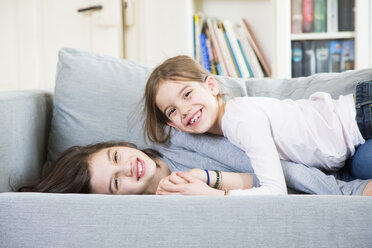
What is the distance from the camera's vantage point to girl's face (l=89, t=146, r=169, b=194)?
1230 mm

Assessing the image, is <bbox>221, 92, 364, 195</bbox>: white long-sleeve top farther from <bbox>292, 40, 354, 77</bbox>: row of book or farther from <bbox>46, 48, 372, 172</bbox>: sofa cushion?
<bbox>292, 40, 354, 77</bbox>: row of book

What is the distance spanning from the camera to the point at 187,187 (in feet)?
3.57

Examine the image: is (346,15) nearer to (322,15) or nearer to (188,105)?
(322,15)

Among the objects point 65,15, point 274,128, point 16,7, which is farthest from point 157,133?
point 16,7

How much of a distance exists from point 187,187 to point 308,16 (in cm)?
164

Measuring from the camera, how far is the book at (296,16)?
233 centimetres

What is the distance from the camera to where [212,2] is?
257cm

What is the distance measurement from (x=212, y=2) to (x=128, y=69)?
4.13ft

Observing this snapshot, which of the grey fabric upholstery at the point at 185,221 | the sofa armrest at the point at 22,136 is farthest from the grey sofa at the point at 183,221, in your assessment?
the sofa armrest at the point at 22,136

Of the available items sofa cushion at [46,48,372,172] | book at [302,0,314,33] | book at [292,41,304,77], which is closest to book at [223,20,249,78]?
book at [292,41,304,77]

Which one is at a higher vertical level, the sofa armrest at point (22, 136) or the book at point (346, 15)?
the book at point (346, 15)

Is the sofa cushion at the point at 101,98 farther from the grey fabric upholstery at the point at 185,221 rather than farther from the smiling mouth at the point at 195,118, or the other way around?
the grey fabric upholstery at the point at 185,221

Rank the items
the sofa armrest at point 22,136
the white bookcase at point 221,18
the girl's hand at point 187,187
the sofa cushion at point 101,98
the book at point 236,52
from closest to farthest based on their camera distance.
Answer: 1. the girl's hand at point 187,187
2. the sofa armrest at point 22,136
3. the sofa cushion at point 101,98
4. the white bookcase at point 221,18
5. the book at point 236,52

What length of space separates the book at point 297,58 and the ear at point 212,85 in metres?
1.13
